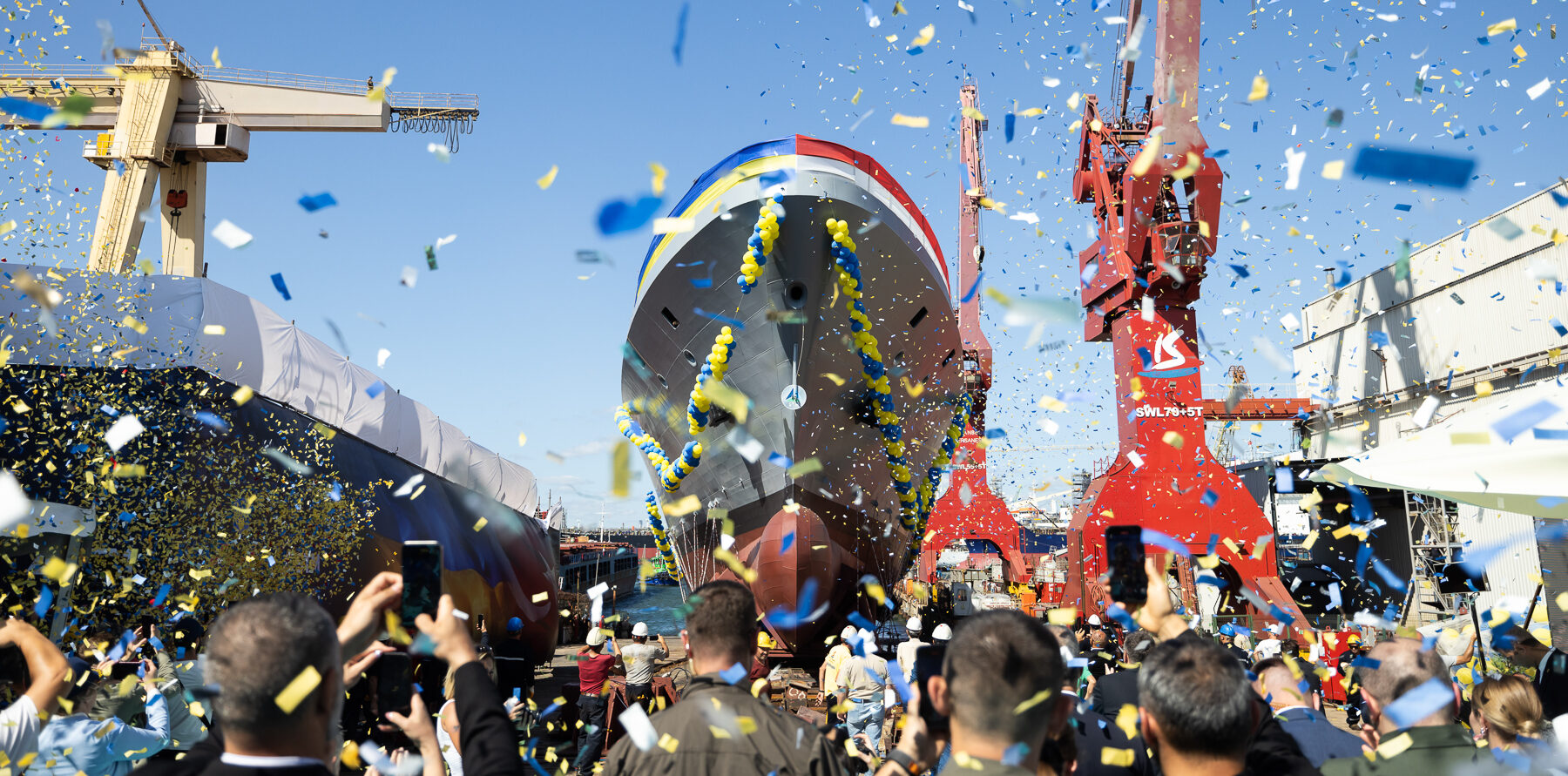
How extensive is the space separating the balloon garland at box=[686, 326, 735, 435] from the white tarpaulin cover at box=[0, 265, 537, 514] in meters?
6.21

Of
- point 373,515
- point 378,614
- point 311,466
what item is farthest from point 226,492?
point 378,614

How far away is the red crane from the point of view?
17.6 m

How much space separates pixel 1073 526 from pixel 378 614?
20.4 metres

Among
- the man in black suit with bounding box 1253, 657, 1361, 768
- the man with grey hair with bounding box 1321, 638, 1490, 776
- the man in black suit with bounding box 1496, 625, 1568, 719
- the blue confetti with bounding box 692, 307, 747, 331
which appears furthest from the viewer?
the blue confetti with bounding box 692, 307, 747, 331

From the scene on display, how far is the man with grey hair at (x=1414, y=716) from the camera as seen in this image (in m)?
2.45

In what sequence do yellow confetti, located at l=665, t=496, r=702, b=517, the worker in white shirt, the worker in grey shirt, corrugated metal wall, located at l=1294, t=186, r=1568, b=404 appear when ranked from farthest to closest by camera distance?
corrugated metal wall, located at l=1294, t=186, r=1568, b=404 < yellow confetti, located at l=665, t=496, r=702, b=517 < the worker in white shirt < the worker in grey shirt

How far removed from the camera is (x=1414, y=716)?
250cm

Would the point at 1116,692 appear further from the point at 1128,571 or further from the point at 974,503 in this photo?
the point at 974,503

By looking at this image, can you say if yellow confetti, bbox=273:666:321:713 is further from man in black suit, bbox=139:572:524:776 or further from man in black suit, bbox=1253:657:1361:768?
man in black suit, bbox=1253:657:1361:768

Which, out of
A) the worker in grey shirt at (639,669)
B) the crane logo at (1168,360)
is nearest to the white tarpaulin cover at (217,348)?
the worker in grey shirt at (639,669)

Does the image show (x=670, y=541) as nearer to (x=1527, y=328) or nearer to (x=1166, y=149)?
(x=1166, y=149)

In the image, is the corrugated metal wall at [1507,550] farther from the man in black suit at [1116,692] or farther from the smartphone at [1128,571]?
the smartphone at [1128,571]

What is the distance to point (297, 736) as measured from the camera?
5.51ft

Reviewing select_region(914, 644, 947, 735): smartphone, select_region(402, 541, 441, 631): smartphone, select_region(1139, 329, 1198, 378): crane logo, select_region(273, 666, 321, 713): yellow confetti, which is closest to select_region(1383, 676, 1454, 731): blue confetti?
select_region(914, 644, 947, 735): smartphone
